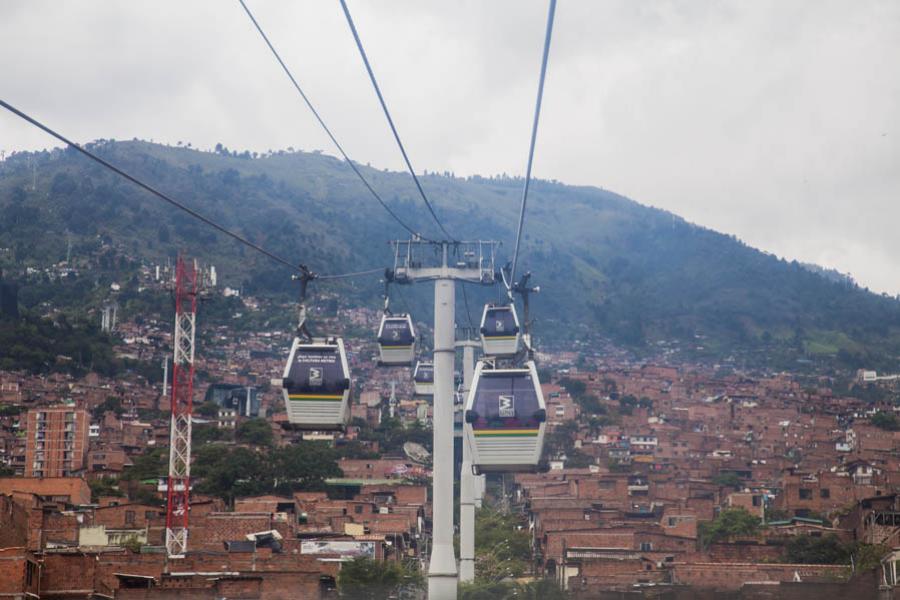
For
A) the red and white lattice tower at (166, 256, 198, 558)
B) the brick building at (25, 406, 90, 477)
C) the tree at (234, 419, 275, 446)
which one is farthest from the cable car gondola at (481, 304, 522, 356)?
the brick building at (25, 406, 90, 477)

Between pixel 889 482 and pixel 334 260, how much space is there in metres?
133

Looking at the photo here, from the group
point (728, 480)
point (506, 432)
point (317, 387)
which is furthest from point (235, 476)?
point (506, 432)

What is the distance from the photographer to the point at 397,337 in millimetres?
27328

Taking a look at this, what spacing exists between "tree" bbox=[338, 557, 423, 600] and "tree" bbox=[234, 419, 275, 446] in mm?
41125

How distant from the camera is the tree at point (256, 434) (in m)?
83.4

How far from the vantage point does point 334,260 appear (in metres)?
193

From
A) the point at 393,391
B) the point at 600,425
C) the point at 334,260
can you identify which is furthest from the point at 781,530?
the point at 334,260

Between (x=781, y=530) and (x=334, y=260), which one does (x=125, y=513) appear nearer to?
(x=781, y=530)

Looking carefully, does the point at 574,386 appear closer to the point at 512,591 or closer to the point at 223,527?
the point at 223,527

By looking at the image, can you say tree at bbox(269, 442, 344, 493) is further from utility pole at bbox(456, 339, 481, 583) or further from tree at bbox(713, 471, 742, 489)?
utility pole at bbox(456, 339, 481, 583)

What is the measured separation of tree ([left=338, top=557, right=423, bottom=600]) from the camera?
3644 cm

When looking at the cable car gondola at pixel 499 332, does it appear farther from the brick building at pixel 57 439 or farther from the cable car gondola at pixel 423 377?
the brick building at pixel 57 439

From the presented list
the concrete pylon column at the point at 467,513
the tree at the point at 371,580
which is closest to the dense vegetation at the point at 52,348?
the tree at the point at 371,580

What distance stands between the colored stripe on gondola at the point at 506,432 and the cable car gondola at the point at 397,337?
24.1 feet
